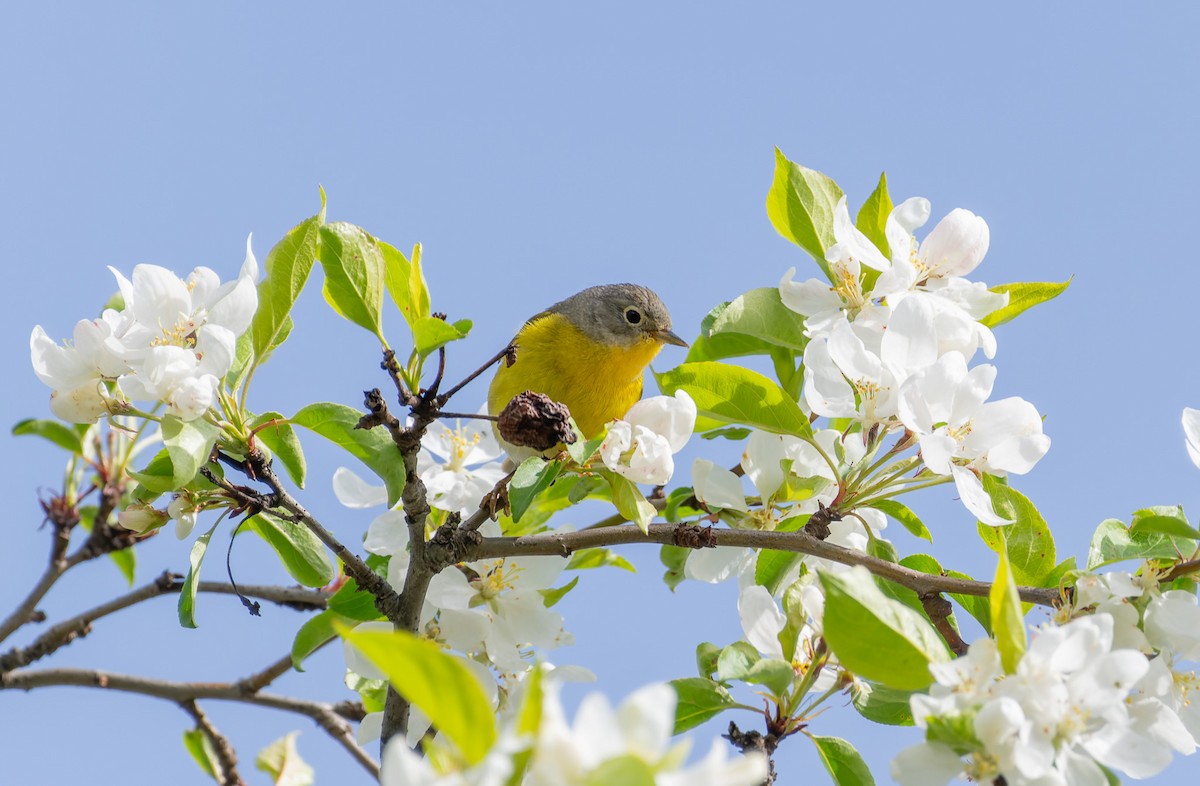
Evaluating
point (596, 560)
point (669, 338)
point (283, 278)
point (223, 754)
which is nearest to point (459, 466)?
point (596, 560)

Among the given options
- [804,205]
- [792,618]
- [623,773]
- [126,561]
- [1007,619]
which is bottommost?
[623,773]

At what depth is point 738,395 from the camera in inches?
128

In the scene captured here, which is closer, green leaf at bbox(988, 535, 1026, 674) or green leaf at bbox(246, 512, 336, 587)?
green leaf at bbox(988, 535, 1026, 674)

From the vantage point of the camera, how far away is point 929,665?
214cm

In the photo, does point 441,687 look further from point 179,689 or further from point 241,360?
point 179,689

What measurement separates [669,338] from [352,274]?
12.5 feet

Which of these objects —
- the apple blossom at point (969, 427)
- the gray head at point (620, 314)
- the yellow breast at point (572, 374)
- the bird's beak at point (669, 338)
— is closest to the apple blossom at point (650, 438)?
the apple blossom at point (969, 427)

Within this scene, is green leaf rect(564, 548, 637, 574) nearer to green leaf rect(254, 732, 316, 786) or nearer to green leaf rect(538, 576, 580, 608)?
green leaf rect(538, 576, 580, 608)

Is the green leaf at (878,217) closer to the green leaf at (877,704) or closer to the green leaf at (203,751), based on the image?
the green leaf at (877,704)

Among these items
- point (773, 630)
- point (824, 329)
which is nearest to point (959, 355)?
point (824, 329)

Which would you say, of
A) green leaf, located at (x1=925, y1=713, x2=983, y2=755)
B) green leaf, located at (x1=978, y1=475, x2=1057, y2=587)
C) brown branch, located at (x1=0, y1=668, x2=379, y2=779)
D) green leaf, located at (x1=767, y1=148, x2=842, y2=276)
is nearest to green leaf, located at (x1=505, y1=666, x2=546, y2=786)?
green leaf, located at (x1=925, y1=713, x2=983, y2=755)

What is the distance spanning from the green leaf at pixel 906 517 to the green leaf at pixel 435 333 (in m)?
1.37

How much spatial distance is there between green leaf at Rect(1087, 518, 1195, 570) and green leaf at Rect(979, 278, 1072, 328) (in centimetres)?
85

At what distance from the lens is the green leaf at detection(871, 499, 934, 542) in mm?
3430
